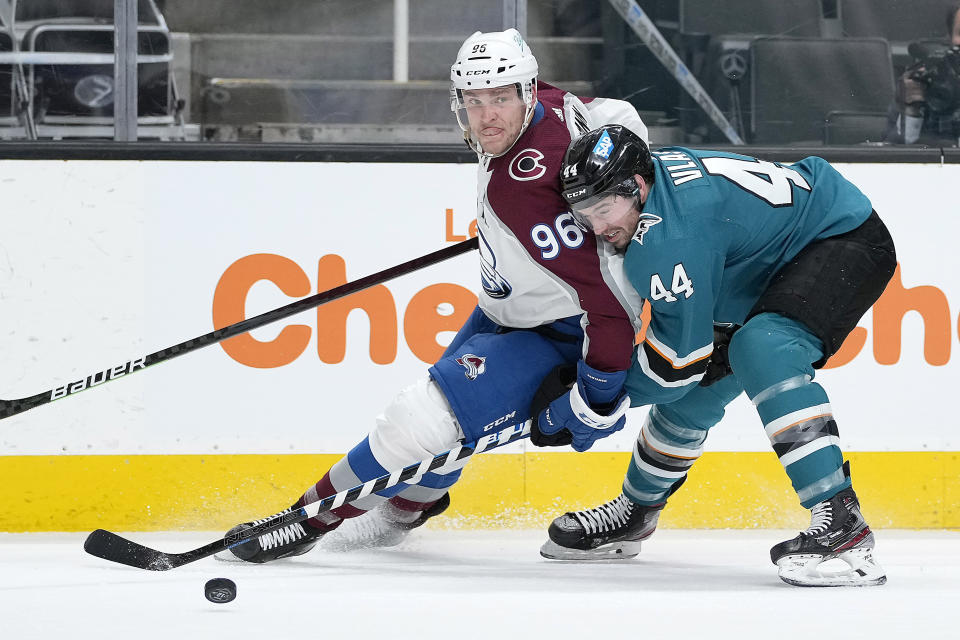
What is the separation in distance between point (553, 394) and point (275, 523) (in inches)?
24.3

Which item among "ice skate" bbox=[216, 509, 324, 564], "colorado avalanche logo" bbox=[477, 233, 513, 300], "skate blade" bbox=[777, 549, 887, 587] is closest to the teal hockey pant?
"skate blade" bbox=[777, 549, 887, 587]

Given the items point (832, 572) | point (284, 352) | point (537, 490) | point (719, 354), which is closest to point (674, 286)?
point (719, 354)

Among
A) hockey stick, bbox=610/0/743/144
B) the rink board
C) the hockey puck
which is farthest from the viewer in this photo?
hockey stick, bbox=610/0/743/144

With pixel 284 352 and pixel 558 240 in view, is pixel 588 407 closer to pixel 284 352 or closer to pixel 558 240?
pixel 558 240

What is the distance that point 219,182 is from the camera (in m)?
3.11

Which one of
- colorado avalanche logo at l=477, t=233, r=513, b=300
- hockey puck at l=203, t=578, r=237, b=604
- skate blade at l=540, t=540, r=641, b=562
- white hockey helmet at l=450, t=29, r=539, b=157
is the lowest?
skate blade at l=540, t=540, r=641, b=562

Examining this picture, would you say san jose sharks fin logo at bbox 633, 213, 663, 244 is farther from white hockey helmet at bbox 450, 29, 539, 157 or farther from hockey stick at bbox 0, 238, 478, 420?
hockey stick at bbox 0, 238, 478, 420

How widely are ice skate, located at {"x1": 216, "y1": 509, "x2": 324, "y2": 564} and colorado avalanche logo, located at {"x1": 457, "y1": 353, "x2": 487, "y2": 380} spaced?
0.48m

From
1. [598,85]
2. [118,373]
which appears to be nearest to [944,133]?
[598,85]

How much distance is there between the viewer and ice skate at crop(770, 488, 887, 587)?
2143 mm

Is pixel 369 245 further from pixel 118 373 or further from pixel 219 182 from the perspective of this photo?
pixel 118 373

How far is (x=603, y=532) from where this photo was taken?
2.71 m

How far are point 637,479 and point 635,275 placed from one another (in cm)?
68

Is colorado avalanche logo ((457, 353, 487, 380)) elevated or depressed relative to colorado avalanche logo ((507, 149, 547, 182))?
depressed
